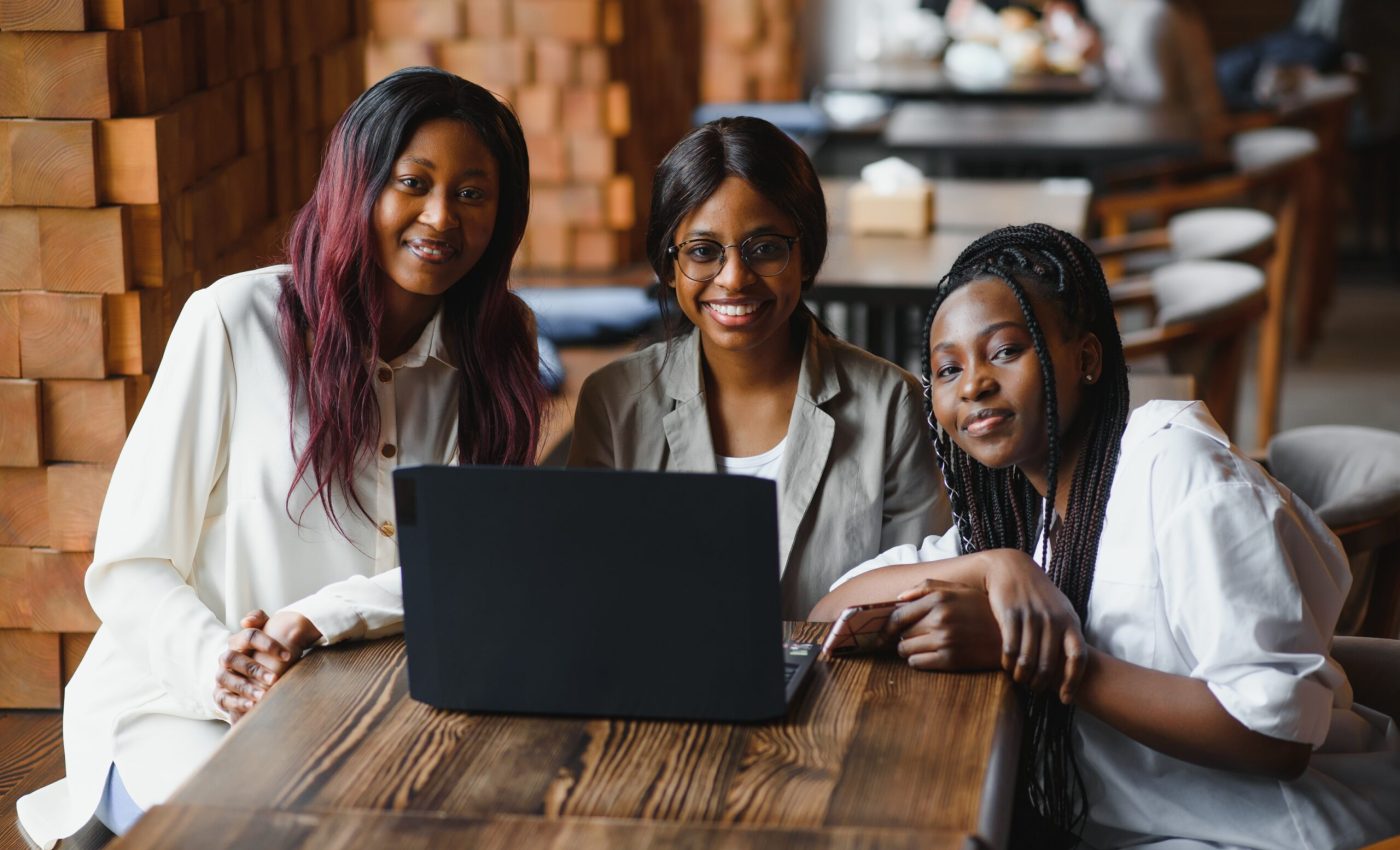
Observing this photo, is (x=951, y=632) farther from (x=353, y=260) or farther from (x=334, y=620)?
(x=353, y=260)

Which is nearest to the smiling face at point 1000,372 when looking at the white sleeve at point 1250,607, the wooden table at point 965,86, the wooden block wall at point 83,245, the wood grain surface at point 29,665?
the white sleeve at point 1250,607

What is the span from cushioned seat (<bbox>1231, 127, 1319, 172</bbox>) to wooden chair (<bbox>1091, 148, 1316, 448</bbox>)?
0.11 feet

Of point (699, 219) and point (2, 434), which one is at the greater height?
point (699, 219)

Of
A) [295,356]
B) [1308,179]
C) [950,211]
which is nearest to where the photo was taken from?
[295,356]

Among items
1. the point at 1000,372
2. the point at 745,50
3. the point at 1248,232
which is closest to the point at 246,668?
the point at 1000,372

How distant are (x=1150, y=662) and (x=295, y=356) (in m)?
1.11

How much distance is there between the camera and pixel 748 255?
2189 millimetres

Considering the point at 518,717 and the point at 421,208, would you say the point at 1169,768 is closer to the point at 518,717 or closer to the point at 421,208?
the point at 518,717

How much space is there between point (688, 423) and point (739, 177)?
0.36m

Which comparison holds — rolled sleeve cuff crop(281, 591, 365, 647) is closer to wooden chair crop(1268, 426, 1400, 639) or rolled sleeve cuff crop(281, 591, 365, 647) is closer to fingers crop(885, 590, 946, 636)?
fingers crop(885, 590, 946, 636)

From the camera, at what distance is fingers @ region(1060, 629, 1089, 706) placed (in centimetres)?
157

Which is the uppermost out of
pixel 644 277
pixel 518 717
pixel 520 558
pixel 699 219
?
pixel 699 219

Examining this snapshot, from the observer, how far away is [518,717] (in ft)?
4.87

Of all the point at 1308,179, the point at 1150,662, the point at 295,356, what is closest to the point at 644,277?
the point at 1308,179
